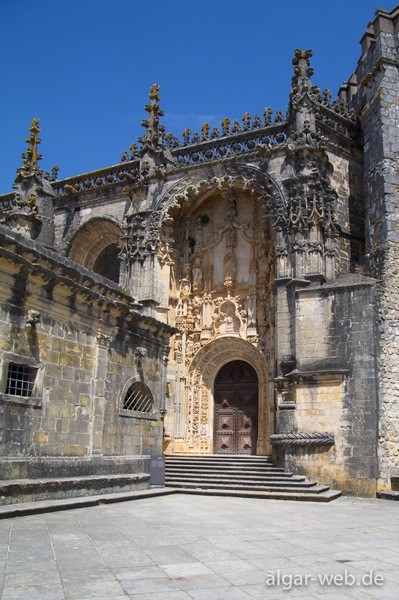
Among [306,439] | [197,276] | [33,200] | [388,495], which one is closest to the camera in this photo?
[388,495]

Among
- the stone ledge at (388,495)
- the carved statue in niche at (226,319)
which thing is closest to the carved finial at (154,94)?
the carved statue in niche at (226,319)

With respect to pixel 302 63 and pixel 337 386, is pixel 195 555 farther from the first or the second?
pixel 302 63

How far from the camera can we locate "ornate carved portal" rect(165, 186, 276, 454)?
1909cm

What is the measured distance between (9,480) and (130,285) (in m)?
10.6

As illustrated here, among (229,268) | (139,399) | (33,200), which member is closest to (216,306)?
(229,268)

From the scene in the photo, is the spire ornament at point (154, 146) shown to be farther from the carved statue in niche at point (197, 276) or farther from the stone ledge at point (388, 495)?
the stone ledge at point (388, 495)

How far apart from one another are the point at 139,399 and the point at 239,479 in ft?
10.9

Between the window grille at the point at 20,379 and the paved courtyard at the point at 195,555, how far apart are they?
7.06 feet

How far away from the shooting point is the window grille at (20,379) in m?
9.63

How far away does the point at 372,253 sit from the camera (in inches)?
677

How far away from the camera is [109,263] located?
74.3 feet

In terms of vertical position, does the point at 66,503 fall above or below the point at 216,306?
below

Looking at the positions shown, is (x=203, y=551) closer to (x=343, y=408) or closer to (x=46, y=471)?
(x=46, y=471)

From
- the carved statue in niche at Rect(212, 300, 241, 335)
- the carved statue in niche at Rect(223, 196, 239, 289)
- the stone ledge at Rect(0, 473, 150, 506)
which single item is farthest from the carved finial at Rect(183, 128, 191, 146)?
the stone ledge at Rect(0, 473, 150, 506)
